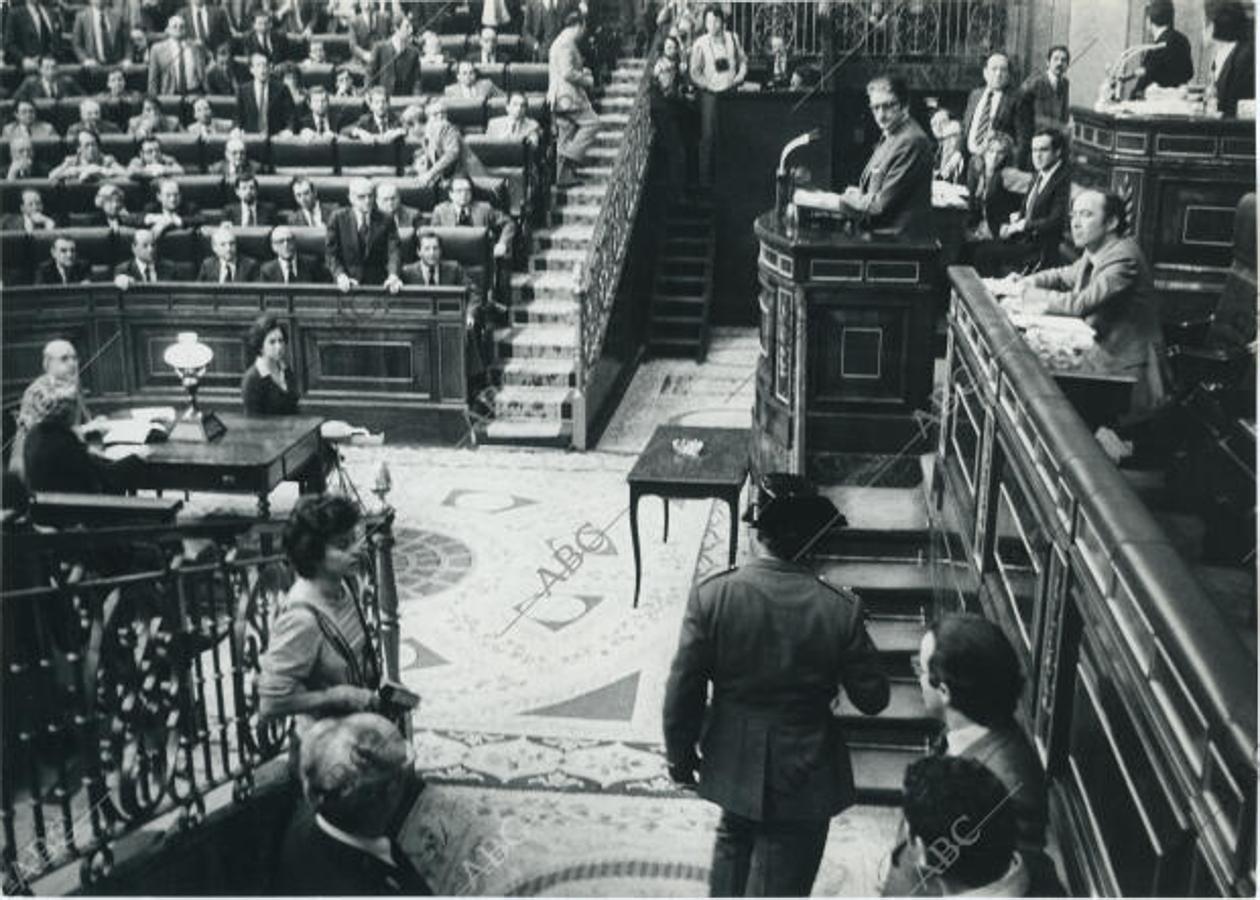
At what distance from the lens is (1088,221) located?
4.70 m

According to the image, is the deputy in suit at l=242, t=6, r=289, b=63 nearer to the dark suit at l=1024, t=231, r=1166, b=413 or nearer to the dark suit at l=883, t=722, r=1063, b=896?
the dark suit at l=1024, t=231, r=1166, b=413

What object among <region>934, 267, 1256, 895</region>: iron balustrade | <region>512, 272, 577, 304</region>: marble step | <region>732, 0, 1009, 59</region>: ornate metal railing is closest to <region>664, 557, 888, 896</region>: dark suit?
<region>934, 267, 1256, 895</region>: iron balustrade

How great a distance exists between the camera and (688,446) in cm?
677

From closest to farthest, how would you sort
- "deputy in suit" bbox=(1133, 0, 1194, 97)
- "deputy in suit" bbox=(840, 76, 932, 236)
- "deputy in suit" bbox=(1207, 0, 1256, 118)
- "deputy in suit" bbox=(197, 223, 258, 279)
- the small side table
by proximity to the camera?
"deputy in suit" bbox=(840, 76, 932, 236), the small side table, "deputy in suit" bbox=(1207, 0, 1256, 118), "deputy in suit" bbox=(1133, 0, 1194, 97), "deputy in suit" bbox=(197, 223, 258, 279)

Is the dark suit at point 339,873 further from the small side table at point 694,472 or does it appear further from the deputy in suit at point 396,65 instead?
the deputy in suit at point 396,65

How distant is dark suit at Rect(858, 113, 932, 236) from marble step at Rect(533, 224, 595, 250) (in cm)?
503

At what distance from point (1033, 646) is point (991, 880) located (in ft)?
4.19

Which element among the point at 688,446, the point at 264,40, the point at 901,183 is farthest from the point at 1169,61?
the point at 264,40

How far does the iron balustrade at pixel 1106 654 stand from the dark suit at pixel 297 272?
6.13 metres

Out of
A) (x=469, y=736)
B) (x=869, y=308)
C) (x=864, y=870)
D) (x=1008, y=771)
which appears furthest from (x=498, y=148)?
(x=1008, y=771)

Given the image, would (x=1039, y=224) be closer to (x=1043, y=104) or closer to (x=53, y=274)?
(x=1043, y=104)

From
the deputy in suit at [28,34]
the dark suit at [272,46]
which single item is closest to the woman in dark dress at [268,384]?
the dark suit at [272,46]

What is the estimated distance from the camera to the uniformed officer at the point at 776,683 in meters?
3.37

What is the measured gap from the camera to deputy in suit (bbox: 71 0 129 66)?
43.1ft
